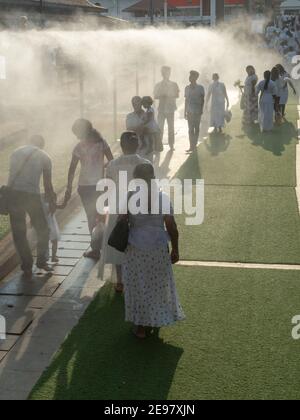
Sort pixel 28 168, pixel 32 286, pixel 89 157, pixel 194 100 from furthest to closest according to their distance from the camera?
pixel 194 100 < pixel 89 157 < pixel 32 286 < pixel 28 168

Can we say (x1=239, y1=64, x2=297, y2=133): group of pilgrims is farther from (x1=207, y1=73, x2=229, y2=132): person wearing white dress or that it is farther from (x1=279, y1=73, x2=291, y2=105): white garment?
(x1=207, y1=73, x2=229, y2=132): person wearing white dress

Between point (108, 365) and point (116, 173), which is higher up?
point (116, 173)

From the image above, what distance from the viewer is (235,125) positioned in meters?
20.0

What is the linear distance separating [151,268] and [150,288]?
193 mm

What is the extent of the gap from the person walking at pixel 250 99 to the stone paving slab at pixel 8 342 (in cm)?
1313

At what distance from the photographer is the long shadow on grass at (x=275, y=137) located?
16.1m

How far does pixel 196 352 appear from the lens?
619cm

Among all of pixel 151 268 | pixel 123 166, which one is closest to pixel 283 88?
pixel 123 166

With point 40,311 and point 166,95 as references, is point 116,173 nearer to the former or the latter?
point 40,311

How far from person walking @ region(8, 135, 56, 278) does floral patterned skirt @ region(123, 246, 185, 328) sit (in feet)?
6.19

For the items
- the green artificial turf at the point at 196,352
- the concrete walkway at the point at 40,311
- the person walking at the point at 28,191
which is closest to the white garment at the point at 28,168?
the person walking at the point at 28,191

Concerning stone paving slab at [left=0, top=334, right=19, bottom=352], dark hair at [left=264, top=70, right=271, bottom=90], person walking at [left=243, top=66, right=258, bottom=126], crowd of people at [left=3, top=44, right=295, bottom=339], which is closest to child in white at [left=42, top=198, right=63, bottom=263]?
crowd of people at [left=3, top=44, right=295, bottom=339]

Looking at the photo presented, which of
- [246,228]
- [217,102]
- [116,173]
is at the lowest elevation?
[246,228]

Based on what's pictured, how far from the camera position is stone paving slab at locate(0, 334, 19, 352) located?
6.38 metres
